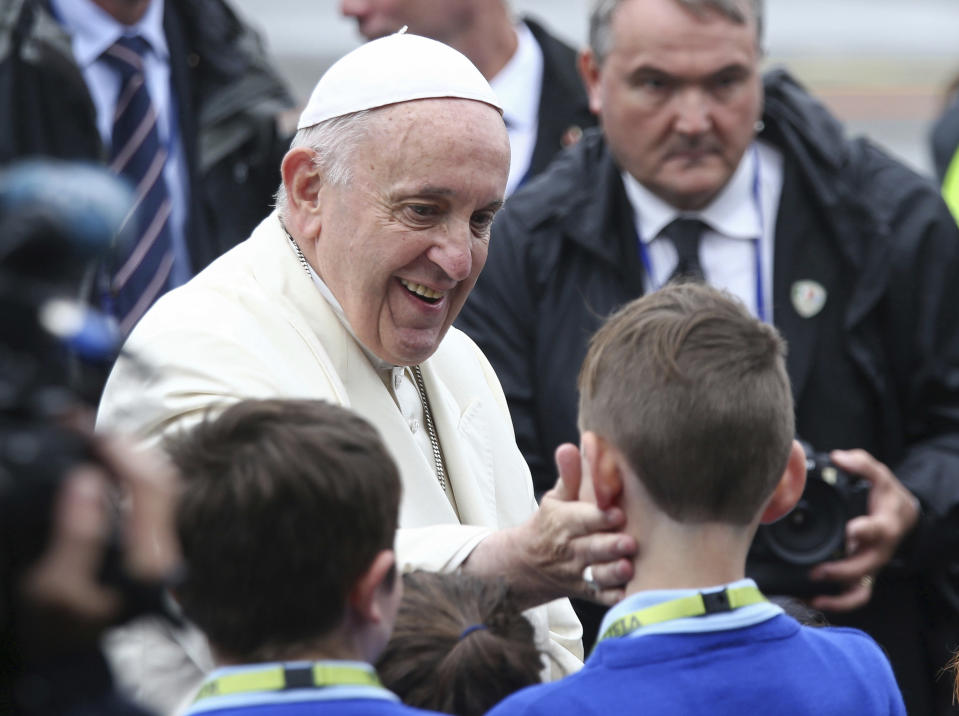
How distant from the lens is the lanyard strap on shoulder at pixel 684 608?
1.98 m

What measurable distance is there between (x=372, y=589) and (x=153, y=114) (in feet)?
9.40

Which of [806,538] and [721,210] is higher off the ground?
[721,210]

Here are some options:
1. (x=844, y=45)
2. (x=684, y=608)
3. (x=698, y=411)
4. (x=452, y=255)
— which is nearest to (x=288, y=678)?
(x=684, y=608)

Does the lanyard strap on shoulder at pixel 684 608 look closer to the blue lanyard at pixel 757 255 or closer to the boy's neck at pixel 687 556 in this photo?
the boy's neck at pixel 687 556

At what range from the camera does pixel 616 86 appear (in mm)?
3855

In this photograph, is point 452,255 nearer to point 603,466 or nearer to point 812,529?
point 603,466

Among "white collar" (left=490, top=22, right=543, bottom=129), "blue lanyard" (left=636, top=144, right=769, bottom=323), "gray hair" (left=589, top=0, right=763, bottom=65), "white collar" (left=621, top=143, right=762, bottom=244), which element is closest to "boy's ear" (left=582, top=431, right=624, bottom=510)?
"blue lanyard" (left=636, top=144, right=769, bottom=323)

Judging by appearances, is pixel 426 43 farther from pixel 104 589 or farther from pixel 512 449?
pixel 104 589

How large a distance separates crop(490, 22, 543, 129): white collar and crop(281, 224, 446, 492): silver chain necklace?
74.4 inches

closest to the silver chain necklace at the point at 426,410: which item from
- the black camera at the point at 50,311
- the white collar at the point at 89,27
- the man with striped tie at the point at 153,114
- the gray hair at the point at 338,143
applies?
the gray hair at the point at 338,143

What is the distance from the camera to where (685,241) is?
12.4 feet

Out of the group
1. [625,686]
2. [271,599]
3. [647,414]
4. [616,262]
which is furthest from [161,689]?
[616,262]

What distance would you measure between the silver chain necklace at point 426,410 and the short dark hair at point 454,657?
801 millimetres

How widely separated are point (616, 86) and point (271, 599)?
237 cm
